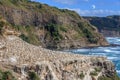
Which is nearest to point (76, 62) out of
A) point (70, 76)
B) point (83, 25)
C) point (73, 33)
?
point (70, 76)

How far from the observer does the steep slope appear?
3669 cm

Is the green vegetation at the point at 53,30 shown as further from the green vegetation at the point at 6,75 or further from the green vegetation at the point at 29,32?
the green vegetation at the point at 6,75

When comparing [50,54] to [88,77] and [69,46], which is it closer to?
[88,77]

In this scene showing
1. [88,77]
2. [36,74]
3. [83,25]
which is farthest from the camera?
[83,25]

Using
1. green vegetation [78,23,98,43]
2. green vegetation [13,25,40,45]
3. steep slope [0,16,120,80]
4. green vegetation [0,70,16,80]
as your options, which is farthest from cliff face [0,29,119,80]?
green vegetation [78,23,98,43]

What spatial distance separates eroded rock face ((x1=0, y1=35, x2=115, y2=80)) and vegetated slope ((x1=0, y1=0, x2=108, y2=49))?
4284 inches

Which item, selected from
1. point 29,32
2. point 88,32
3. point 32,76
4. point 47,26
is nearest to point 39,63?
point 32,76

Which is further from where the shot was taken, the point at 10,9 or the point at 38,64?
the point at 10,9

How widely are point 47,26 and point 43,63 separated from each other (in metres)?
140

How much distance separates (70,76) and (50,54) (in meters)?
2.61

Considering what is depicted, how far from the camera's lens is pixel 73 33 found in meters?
182

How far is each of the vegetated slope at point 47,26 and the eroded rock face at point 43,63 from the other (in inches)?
4284

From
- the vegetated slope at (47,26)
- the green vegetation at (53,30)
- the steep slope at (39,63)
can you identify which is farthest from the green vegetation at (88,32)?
the steep slope at (39,63)

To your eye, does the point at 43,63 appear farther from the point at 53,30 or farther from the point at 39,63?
the point at 53,30
